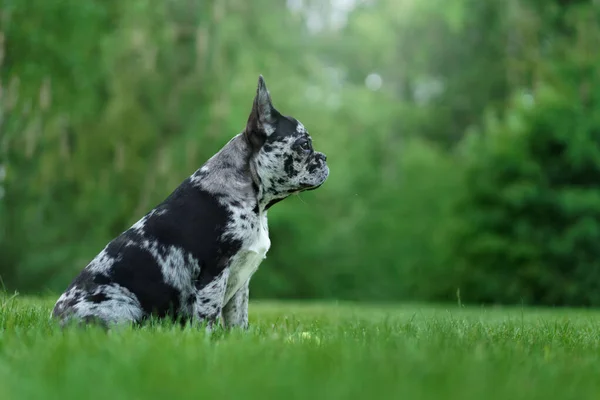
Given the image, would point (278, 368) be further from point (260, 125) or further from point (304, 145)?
point (304, 145)

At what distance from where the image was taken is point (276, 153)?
519 centimetres

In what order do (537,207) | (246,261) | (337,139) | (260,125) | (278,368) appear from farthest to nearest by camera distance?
1. (337,139)
2. (537,207)
3. (260,125)
4. (246,261)
5. (278,368)

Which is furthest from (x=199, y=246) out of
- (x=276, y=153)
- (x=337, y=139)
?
(x=337, y=139)

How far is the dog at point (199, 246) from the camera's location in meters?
4.55

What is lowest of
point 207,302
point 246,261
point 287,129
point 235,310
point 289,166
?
point 235,310

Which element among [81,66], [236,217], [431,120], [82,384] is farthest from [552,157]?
[82,384]

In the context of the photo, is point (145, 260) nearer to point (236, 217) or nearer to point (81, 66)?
point (236, 217)

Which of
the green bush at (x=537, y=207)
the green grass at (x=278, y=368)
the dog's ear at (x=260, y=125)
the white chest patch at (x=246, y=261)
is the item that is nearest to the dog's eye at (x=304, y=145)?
the dog's ear at (x=260, y=125)

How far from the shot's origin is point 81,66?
51.9ft

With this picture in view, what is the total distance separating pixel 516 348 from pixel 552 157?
51.7ft

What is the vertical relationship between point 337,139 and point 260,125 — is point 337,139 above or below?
above

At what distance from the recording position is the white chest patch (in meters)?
4.82

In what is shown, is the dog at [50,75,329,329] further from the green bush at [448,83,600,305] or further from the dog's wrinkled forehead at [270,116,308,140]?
the green bush at [448,83,600,305]

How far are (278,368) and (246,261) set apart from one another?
2.11 m
